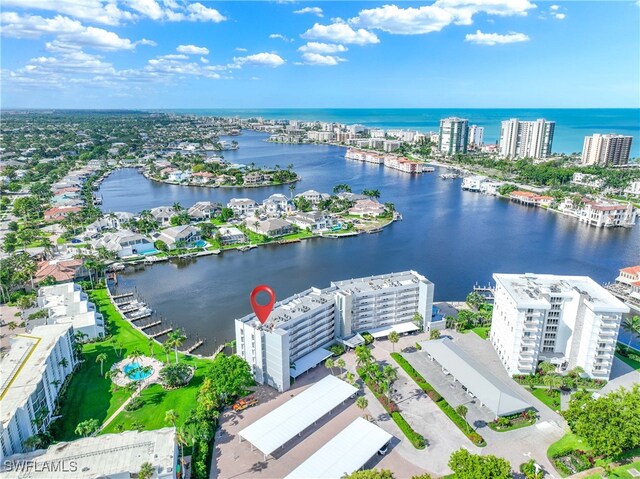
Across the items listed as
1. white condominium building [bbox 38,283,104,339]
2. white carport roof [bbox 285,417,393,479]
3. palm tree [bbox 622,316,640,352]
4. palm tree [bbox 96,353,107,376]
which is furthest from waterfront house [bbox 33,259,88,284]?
palm tree [bbox 622,316,640,352]

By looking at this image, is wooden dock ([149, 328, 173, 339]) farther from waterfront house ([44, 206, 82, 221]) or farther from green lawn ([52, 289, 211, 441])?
waterfront house ([44, 206, 82, 221])

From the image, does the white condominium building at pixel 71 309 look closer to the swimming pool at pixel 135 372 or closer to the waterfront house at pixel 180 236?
the swimming pool at pixel 135 372

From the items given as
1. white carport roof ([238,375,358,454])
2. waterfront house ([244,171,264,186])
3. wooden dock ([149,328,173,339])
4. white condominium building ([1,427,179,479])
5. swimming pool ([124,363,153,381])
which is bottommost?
wooden dock ([149,328,173,339])

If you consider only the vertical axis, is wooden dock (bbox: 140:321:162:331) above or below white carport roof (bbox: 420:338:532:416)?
below

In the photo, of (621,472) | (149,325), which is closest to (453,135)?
(149,325)

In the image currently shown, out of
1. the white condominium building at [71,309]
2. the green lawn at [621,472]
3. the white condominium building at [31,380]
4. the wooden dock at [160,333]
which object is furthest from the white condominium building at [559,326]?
the white condominium building at [71,309]

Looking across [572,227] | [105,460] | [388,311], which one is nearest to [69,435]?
[105,460]

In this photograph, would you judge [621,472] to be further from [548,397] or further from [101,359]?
[101,359]

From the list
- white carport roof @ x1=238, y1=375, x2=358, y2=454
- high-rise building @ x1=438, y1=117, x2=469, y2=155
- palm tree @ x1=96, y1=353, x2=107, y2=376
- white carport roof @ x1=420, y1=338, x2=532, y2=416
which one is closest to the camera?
white carport roof @ x1=238, y1=375, x2=358, y2=454
